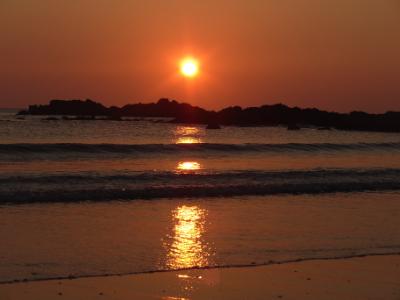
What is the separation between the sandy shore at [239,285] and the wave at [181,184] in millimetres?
7748

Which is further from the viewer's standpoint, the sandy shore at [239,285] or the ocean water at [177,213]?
the ocean water at [177,213]

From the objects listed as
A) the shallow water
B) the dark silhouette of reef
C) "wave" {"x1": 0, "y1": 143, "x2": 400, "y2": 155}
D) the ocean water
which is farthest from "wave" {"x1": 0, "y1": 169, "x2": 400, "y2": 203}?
the dark silhouette of reef

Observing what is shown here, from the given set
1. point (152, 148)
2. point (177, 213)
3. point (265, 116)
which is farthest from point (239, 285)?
point (265, 116)

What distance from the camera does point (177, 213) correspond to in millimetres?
13953

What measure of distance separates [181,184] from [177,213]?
5.37m

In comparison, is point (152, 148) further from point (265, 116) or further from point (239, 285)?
point (265, 116)

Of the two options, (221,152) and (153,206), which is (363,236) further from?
(221,152)

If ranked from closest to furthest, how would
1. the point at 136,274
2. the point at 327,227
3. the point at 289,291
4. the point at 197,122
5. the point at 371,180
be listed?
the point at 289,291 < the point at 136,274 < the point at 327,227 < the point at 371,180 < the point at 197,122

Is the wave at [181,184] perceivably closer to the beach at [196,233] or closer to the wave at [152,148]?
the beach at [196,233]

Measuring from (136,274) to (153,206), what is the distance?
6536 mm

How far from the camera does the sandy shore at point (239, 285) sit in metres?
7.65

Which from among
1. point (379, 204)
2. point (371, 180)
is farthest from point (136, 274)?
point (371, 180)

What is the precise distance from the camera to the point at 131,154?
30.2 m

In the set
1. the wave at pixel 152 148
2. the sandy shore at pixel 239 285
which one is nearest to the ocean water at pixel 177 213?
the sandy shore at pixel 239 285
